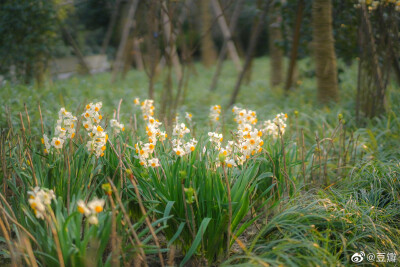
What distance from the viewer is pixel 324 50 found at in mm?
4965

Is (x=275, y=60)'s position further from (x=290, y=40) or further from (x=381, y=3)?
(x=381, y=3)

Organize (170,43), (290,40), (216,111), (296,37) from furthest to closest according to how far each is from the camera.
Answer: (290,40)
(296,37)
(170,43)
(216,111)

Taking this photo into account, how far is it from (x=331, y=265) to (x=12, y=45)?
5.71 meters

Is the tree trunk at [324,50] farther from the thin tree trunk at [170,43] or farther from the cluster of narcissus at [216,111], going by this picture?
the cluster of narcissus at [216,111]

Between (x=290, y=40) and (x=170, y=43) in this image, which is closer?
(x=170, y=43)

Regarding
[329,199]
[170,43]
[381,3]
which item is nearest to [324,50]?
[381,3]

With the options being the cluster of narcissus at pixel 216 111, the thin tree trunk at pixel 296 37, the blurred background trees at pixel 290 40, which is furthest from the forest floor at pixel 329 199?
the thin tree trunk at pixel 296 37

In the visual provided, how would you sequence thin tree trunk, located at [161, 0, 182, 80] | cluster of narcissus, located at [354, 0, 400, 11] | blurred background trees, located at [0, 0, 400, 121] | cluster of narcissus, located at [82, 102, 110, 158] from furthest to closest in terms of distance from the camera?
thin tree trunk, located at [161, 0, 182, 80], blurred background trees, located at [0, 0, 400, 121], cluster of narcissus, located at [354, 0, 400, 11], cluster of narcissus, located at [82, 102, 110, 158]

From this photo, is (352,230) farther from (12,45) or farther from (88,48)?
(88,48)

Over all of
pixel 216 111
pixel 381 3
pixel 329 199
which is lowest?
pixel 329 199

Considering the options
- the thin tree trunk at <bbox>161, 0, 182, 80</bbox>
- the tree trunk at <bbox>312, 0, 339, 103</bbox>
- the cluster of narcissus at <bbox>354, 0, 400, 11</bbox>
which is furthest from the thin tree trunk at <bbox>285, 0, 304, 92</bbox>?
the thin tree trunk at <bbox>161, 0, 182, 80</bbox>

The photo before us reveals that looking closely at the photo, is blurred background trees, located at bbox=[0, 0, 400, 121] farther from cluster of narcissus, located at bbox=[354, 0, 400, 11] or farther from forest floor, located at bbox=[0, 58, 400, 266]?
forest floor, located at bbox=[0, 58, 400, 266]

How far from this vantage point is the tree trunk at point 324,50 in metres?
4.92

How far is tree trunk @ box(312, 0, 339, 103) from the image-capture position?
16.1 feet
